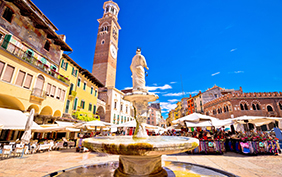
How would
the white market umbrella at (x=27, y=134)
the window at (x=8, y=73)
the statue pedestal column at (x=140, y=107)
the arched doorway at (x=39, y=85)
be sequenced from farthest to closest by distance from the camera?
the arched doorway at (x=39, y=85) < the window at (x=8, y=73) < the white market umbrella at (x=27, y=134) < the statue pedestal column at (x=140, y=107)

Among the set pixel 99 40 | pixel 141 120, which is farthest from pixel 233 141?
pixel 99 40

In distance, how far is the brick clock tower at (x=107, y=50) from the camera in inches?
1540

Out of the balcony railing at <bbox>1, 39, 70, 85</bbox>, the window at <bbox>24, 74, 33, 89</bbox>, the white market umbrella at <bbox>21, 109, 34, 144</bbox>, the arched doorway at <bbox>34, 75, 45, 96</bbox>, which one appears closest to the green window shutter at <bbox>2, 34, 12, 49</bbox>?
the balcony railing at <bbox>1, 39, 70, 85</bbox>

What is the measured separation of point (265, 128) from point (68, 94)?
3692 cm

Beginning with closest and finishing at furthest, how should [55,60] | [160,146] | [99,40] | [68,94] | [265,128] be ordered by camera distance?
[160,146], [55,60], [68,94], [265,128], [99,40]

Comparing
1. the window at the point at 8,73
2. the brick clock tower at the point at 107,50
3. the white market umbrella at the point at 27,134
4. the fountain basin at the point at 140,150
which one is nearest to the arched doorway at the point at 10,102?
the window at the point at 8,73

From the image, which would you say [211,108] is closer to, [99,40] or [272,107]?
[272,107]

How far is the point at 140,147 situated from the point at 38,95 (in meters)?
14.0

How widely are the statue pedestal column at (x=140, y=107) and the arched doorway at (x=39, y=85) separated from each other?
11788 mm

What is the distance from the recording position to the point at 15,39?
11.7 metres

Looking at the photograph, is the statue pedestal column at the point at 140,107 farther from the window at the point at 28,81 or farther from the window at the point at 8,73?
the window at the point at 28,81

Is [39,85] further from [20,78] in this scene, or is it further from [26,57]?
[26,57]

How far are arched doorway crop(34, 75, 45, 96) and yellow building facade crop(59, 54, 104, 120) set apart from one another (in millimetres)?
4303

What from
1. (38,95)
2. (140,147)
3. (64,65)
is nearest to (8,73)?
(38,95)
